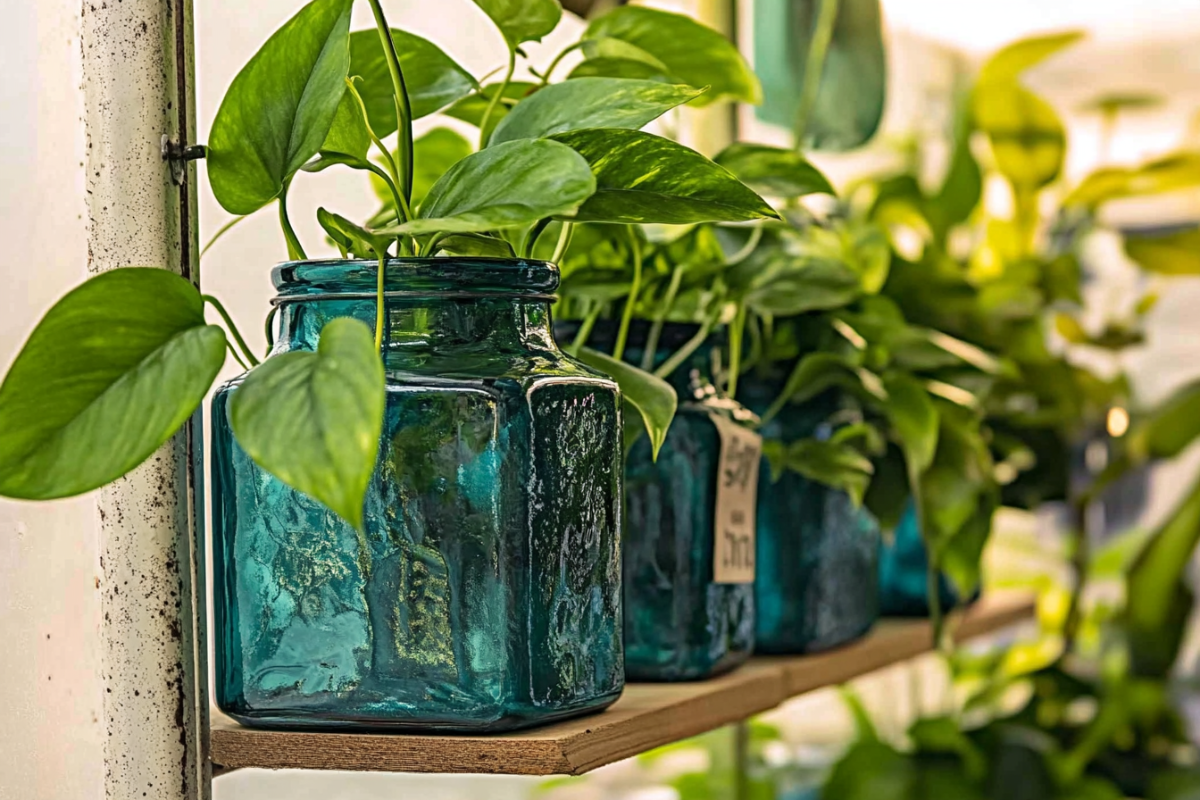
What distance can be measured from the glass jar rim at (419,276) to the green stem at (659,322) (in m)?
0.19

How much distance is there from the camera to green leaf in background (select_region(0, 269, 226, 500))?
1.29ft

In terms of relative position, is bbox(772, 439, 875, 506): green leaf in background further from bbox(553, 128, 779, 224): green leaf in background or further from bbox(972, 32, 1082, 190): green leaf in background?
bbox(972, 32, 1082, 190): green leaf in background

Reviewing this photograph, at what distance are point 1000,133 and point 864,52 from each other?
361 millimetres

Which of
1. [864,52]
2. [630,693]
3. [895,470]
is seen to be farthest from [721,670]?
[864,52]

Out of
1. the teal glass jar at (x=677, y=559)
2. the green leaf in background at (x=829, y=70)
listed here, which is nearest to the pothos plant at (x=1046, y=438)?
the green leaf in background at (x=829, y=70)

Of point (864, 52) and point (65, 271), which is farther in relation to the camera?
point (864, 52)

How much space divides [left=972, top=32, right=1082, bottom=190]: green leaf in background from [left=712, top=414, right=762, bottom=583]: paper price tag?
726 mm

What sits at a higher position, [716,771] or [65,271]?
[65,271]

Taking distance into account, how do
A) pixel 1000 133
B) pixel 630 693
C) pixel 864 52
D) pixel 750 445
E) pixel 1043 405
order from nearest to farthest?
pixel 630 693
pixel 750 445
pixel 864 52
pixel 1043 405
pixel 1000 133

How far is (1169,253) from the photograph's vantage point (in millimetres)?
1413

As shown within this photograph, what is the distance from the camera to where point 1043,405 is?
114 centimetres

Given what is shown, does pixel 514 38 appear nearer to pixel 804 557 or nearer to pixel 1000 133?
pixel 804 557

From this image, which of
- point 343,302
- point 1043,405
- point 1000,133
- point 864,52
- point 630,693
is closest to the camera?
point 343,302

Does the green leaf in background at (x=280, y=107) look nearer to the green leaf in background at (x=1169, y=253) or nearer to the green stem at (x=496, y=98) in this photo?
the green stem at (x=496, y=98)
